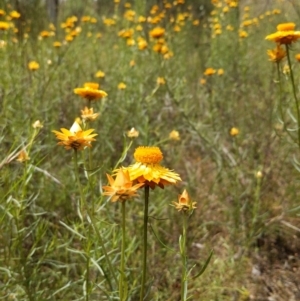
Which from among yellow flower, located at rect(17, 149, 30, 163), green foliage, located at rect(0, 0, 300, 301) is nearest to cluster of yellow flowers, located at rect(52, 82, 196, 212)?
green foliage, located at rect(0, 0, 300, 301)

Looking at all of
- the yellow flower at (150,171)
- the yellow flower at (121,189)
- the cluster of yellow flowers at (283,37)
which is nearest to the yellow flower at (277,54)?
the cluster of yellow flowers at (283,37)

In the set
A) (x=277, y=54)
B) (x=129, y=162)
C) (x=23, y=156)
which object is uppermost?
(x=277, y=54)

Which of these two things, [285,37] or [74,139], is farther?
[285,37]

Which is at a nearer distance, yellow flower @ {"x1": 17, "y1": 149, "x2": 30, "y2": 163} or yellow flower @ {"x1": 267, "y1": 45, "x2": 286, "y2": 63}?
yellow flower @ {"x1": 17, "y1": 149, "x2": 30, "y2": 163}

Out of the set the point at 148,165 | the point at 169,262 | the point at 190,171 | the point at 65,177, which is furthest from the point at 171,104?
the point at 148,165

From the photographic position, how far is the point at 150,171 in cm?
78

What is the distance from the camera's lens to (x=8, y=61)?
2100mm

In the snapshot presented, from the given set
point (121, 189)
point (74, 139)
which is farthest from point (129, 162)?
point (121, 189)

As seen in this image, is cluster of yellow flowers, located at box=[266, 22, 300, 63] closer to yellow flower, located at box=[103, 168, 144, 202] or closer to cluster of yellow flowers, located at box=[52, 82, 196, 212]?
cluster of yellow flowers, located at box=[52, 82, 196, 212]

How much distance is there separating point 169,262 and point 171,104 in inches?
47.9

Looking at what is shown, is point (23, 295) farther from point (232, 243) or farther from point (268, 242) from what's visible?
point (268, 242)

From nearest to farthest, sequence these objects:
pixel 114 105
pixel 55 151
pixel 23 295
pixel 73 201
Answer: pixel 23 295
pixel 73 201
pixel 55 151
pixel 114 105

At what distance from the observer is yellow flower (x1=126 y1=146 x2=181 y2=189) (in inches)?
29.9

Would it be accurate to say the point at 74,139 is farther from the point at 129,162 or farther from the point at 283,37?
the point at 129,162
